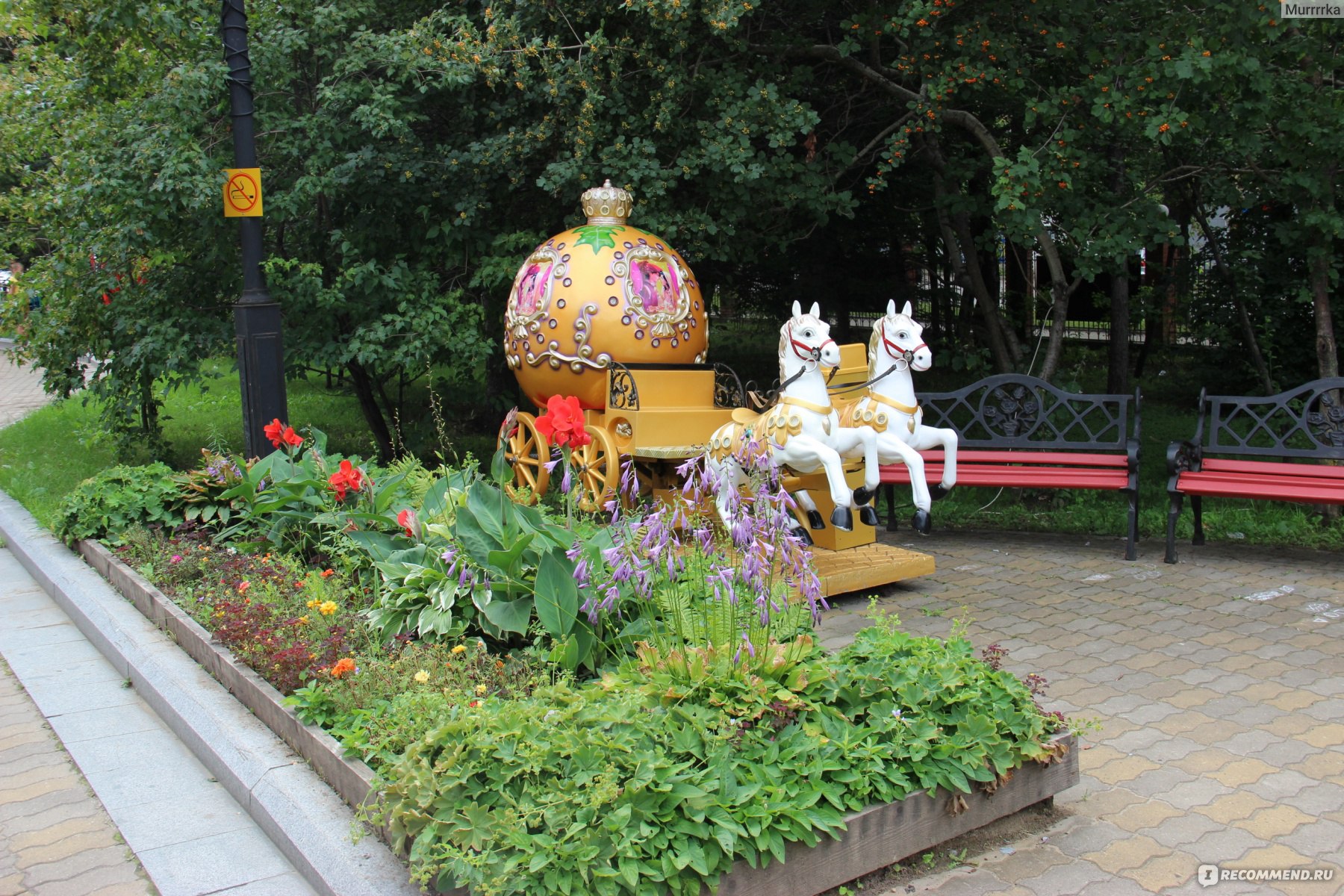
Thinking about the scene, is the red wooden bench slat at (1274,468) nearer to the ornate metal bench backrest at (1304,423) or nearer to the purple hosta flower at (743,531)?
the ornate metal bench backrest at (1304,423)

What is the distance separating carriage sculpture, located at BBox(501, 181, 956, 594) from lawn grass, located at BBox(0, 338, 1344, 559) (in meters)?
0.99

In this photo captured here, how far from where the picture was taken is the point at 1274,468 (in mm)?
7242

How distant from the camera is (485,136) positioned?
966 centimetres

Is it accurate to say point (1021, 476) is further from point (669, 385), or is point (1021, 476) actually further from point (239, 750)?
point (239, 750)

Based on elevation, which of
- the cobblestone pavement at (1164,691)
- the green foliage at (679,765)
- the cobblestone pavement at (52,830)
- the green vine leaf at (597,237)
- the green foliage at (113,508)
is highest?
the green vine leaf at (597,237)

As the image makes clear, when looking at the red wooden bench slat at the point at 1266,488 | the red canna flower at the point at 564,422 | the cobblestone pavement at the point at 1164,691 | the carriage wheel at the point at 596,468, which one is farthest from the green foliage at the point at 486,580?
the red wooden bench slat at the point at 1266,488

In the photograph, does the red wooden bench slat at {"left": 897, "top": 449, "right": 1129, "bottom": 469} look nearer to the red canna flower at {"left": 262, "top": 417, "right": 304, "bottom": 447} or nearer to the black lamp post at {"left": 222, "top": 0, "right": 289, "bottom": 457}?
the red canna flower at {"left": 262, "top": 417, "right": 304, "bottom": 447}

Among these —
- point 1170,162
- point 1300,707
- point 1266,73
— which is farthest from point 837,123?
point 1300,707

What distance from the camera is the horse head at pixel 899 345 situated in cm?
644

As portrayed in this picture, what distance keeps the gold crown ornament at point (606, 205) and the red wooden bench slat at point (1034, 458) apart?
2.73 meters

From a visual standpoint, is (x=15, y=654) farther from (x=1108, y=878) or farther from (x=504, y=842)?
(x=1108, y=878)

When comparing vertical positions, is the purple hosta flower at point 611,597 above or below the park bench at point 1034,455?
below

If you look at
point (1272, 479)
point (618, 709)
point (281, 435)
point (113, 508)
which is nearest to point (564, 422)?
point (618, 709)

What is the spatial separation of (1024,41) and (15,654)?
8.19 m
